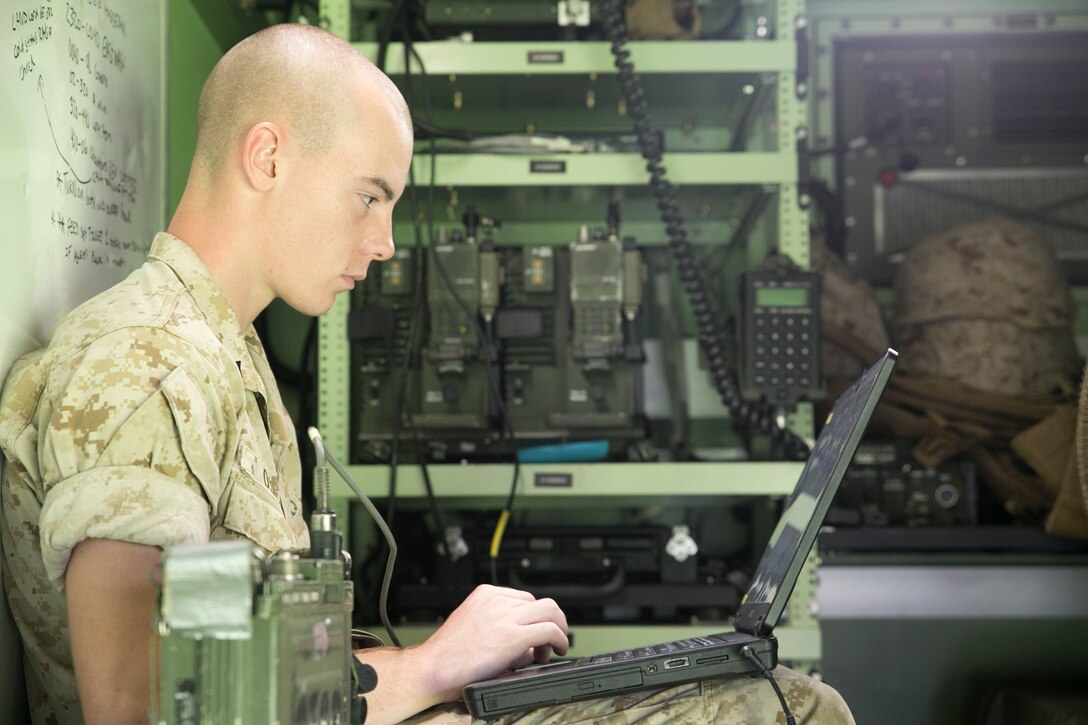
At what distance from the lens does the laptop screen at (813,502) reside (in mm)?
1262

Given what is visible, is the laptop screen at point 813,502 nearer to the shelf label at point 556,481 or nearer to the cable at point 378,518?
the cable at point 378,518

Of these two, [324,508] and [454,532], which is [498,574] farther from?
[324,508]

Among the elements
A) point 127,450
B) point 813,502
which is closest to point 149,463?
point 127,450

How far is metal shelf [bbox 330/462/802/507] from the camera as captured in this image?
2.32 metres

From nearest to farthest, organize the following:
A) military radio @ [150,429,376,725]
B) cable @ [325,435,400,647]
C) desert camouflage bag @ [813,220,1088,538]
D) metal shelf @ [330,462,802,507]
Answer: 1. military radio @ [150,429,376,725]
2. cable @ [325,435,400,647]
3. metal shelf @ [330,462,802,507]
4. desert camouflage bag @ [813,220,1088,538]

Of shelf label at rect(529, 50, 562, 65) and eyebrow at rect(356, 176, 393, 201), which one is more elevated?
shelf label at rect(529, 50, 562, 65)

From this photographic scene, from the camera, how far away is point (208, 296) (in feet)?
4.28

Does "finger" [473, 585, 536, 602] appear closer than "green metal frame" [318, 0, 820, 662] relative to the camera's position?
Yes

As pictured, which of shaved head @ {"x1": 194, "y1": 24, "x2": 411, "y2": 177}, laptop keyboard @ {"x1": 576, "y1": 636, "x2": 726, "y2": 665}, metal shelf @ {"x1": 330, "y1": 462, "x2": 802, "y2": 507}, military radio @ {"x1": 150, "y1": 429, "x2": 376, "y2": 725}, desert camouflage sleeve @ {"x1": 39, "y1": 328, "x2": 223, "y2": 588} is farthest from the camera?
metal shelf @ {"x1": 330, "y1": 462, "x2": 802, "y2": 507}

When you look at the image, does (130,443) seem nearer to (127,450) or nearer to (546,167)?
(127,450)

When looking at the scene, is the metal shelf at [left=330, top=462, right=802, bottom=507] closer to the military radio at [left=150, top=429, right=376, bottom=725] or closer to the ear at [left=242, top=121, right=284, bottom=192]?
the ear at [left=242, top=121, right=284, bottom=192]

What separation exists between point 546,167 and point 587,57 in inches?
10.8

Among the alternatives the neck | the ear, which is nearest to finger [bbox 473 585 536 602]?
the neck

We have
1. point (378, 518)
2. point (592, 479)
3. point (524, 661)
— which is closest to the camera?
point (378, 518)
